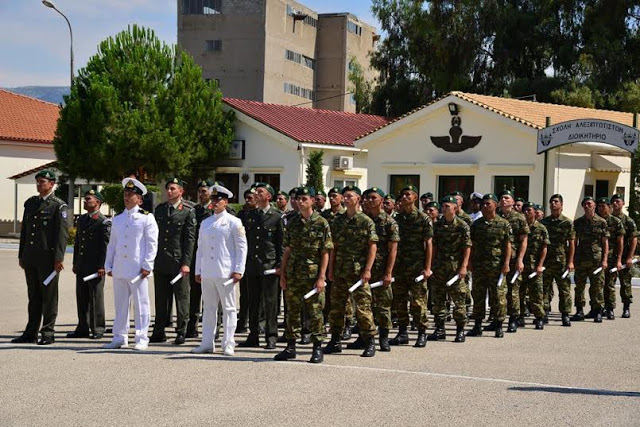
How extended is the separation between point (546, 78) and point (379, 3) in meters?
13.0

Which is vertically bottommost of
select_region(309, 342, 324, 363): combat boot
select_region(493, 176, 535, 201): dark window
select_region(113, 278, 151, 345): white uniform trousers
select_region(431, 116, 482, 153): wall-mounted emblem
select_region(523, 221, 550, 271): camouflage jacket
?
select_region(309, 342, 324, 363): combat boot

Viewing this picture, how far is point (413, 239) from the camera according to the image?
11.1 m

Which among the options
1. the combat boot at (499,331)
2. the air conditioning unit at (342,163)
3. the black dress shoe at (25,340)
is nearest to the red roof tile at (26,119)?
the air conditioning unit at (342,163)

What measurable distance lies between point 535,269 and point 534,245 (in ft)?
1.19

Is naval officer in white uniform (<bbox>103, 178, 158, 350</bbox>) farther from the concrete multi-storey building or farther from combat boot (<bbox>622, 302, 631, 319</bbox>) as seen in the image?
the concrete multi-storey building

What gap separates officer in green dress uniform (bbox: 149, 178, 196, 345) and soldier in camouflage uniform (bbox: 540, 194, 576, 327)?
5.86 m

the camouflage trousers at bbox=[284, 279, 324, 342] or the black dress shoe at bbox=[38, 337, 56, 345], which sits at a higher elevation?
the camouflage trousers at bbox=[284, 279, 324, 342]

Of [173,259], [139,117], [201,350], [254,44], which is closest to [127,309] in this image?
[173,259]

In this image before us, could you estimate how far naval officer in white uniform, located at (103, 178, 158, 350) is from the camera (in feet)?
33.2

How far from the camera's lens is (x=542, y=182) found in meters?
26.2

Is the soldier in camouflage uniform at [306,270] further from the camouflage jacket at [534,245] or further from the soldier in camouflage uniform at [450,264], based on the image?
the camouflage jacket at [534,245]

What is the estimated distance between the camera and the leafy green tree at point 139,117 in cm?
3322

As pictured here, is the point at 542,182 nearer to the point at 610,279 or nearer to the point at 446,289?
the point at 610,279

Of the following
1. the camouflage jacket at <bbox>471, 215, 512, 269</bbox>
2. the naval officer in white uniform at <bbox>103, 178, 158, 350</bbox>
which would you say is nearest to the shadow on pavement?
the camouflage jacket at <bbox>471, 215, 512, 269</bbox>
